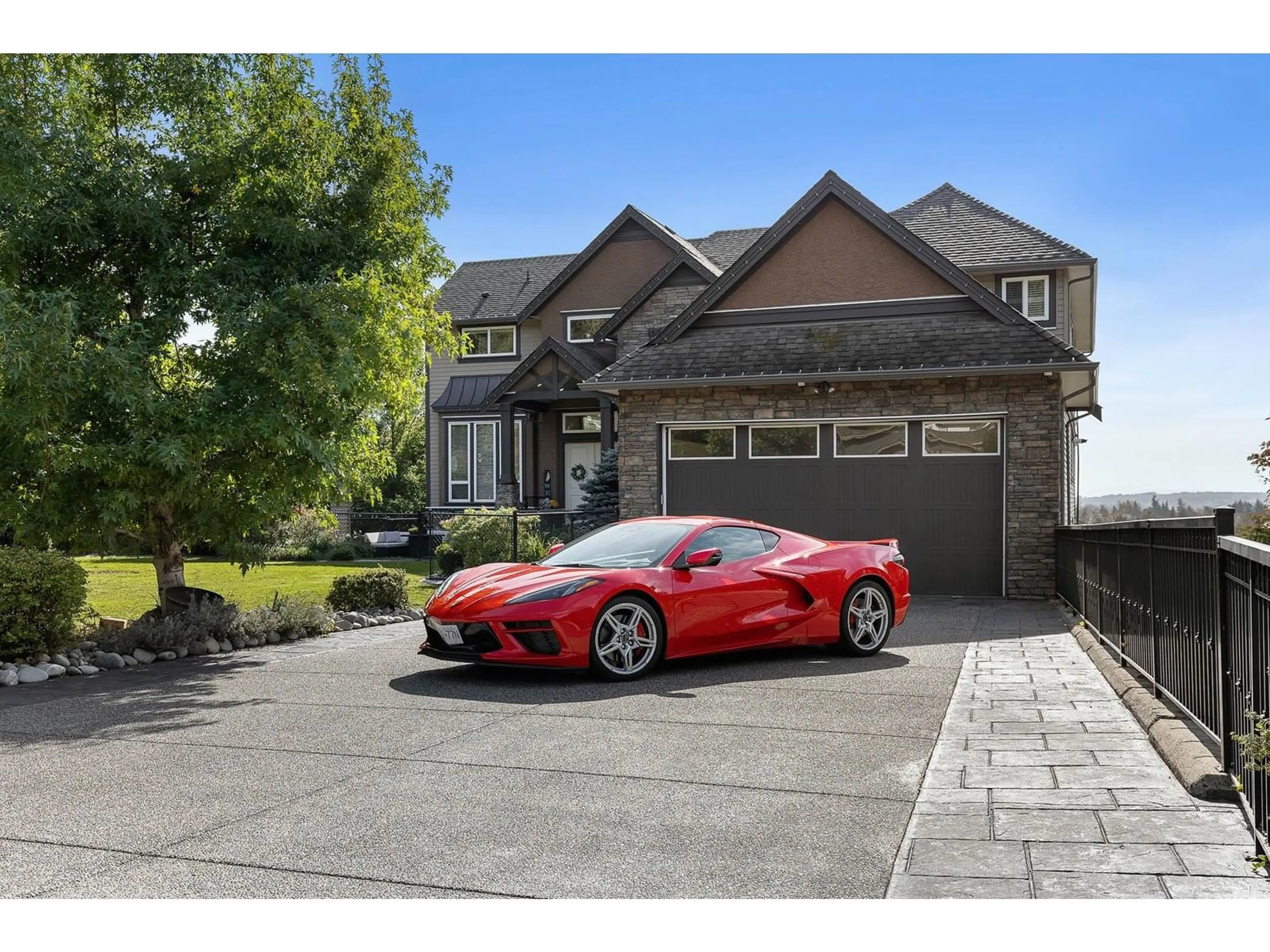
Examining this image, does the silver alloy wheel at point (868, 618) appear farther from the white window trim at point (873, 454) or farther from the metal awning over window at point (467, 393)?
the metal awning over window at point (467, 393)

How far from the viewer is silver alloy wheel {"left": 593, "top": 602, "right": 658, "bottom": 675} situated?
8.98 metres

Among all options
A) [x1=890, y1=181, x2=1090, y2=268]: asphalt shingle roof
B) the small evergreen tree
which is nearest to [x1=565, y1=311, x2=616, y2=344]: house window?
the small evergreen tree

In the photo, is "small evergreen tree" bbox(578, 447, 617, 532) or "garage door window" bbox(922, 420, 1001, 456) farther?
"small evergreen tree" bbox(578, 447, 617, 532)

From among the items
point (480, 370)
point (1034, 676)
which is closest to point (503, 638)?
point (1034, 676)

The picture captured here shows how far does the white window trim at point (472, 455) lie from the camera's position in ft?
102

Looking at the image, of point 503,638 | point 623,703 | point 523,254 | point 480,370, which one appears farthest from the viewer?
point 523,254

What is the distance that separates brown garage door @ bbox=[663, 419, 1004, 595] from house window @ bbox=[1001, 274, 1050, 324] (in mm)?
8632

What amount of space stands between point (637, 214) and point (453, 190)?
17083mm

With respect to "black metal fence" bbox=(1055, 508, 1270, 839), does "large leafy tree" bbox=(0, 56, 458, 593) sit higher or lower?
higher

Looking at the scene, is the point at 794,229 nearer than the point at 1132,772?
No

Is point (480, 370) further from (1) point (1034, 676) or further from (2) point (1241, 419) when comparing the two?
(1) point (1034, 676)

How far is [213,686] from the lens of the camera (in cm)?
912

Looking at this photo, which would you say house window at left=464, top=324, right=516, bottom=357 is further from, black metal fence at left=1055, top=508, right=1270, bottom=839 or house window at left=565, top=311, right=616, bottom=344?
black metal fence at left=1055, top=508, right=1270, bottom=839

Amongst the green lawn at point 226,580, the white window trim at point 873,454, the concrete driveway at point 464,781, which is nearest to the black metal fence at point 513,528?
the green lawn at point 226,580
